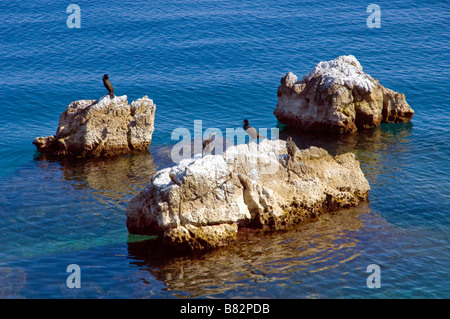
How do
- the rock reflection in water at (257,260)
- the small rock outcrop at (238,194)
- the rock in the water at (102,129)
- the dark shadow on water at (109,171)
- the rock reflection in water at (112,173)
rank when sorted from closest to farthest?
the rock reflection in water at (257,260) < the small rock outcrop at (238,194) < the rock reflection in water at (112,173) < the dark shadow on water at (109,171) < the rock in the water at (102,129)

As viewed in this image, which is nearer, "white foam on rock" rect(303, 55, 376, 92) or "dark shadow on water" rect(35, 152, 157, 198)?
"dark shadow on water" rect(35, 152, 157, 198)

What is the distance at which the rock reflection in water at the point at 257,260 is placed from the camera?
24109 mm

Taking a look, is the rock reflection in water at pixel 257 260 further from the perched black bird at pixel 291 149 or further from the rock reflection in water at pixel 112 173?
the rock reflection in water at pixel 112 173

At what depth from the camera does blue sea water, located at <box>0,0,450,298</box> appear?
24875mm

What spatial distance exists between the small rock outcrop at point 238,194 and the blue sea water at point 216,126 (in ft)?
3.31

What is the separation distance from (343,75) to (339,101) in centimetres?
254

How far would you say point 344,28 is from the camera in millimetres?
73438

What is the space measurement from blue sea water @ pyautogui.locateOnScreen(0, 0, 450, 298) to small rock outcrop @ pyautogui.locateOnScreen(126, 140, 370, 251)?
1008 mm

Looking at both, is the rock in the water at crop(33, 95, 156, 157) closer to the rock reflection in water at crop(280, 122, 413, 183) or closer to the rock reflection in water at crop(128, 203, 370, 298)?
the rock reflection in water at crop(280, 122, 413, 183)

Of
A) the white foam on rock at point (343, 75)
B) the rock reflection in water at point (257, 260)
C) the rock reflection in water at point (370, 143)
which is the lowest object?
the rock reflection in water at point (257, 260)

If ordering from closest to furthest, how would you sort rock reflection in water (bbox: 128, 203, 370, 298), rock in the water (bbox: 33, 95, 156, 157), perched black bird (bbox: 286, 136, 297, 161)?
rock reflection in water (bbox: 128, 203, 370, 298)
perched black bird (bbox: 286, 136, 297, 161)
rock in the water (bbox: 33, 95, 156, 157)

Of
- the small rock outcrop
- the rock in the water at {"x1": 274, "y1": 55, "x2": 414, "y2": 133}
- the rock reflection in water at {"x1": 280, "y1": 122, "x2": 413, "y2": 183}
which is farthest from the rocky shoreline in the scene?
the rock reflection in water at {"x1": 280, "y1": 122, "x2": 413, "y2": 183}

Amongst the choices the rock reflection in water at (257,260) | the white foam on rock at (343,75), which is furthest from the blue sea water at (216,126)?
the white foam on rock at (343,75)
